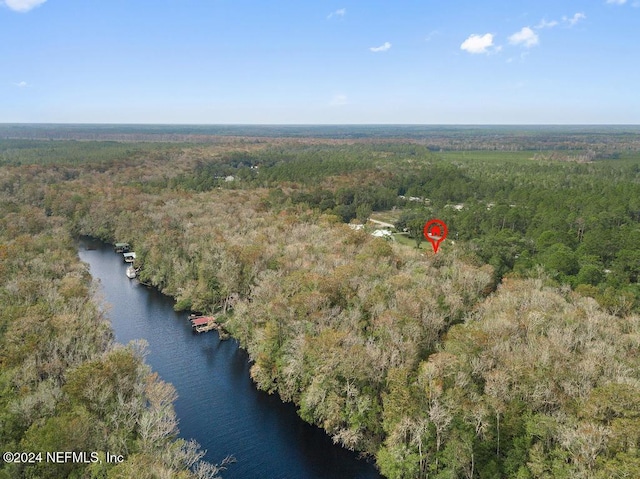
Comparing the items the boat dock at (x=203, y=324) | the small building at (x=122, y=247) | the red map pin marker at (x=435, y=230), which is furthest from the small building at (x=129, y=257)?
the red map pin marker at (x=435, y=230)

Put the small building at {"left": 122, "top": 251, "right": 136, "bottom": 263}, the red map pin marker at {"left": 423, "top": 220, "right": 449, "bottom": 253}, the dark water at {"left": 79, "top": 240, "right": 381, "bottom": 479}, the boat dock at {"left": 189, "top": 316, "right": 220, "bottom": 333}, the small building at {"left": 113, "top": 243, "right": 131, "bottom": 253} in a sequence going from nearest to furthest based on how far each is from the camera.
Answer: the dark water at {"left": 79, "top": 240, "right": 381, "bottom": 479}
the boat dock at {"left": 189, "top": 316, "right": 220, "bottom": 333}
the small building at {"left": 122, "top": 251, "right": 136, "bottom": 263}
the red map pin marker at {"left": 423, "top": 220, "right": 449, "bottom": 253}
the small building at {"left": 113, "top": 243, "right": 131, "bottom": 253}

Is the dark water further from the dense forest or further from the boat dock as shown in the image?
the dense forest

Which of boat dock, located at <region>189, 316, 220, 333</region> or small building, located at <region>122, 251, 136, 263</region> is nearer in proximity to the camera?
boat dock, located at <region>189, 316, 220, 333</region>

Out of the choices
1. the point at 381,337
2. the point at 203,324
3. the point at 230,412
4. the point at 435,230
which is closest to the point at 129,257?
the point at 203,324

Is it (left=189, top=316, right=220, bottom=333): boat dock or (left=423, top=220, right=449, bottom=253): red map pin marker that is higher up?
(left=423, top=220, right=449, bottom=253): red map pin marker

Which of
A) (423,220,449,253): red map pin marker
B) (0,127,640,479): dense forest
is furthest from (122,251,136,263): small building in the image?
(423,220,449,253): red map pin marker

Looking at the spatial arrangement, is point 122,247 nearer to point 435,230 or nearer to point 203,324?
point 203,324
